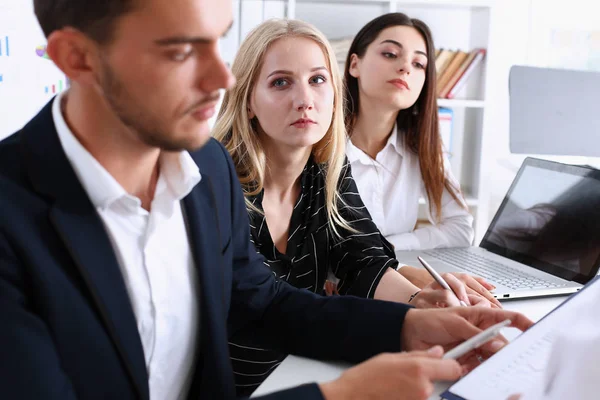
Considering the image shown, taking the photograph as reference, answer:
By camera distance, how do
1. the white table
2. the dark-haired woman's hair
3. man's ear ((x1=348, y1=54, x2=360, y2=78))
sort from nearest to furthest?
the white table, the dark-haired woman's hair, man's ear ((x1=348, y1=54, x2=360, y2=78))

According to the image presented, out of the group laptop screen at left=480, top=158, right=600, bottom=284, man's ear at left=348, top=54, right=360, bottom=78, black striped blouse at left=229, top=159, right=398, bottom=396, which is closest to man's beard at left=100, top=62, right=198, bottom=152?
black striped blouse at left=229, top=159, right=398, bottom=396

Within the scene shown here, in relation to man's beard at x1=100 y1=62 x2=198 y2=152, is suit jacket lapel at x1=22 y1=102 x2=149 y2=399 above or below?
below

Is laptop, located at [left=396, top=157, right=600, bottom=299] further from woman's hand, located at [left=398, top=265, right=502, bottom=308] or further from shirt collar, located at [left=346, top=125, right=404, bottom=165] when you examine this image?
shirt collar, located at [left=346, top=125, right=404, bottom=165]

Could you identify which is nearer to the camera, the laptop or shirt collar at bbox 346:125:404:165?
the laptop

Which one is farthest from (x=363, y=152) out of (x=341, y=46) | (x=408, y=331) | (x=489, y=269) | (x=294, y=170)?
(x=408, y=331)

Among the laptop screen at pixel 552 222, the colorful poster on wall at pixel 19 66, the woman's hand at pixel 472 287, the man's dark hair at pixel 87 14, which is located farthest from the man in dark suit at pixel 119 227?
the colorful poster on wall at pixel 19 66

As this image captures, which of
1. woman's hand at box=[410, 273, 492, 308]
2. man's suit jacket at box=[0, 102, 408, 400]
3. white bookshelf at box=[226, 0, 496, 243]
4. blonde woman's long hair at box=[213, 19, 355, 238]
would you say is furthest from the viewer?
white bookshelf at box=[226, 0, 496, 243]

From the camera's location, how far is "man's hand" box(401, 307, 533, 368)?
3.03 ft

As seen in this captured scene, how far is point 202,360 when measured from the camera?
3.13ft

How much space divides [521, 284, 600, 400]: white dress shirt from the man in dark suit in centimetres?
11

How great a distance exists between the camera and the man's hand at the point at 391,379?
71 centimetres

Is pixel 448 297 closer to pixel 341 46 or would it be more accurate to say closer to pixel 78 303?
pixel 78 303

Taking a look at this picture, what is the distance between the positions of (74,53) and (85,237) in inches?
8.9

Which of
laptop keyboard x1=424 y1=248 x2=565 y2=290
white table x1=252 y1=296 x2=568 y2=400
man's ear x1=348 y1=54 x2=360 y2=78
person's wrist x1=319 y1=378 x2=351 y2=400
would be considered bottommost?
laptop keyboard x1=424 y1=248 x2=565 y2=290
